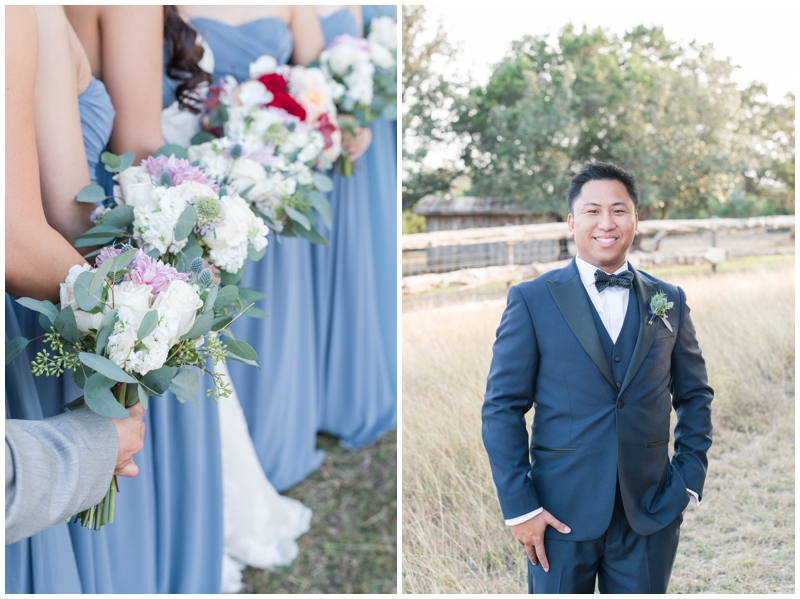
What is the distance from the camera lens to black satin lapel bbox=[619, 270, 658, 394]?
143cm

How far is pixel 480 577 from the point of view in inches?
77.2

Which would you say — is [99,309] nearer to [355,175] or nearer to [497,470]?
[497,470]

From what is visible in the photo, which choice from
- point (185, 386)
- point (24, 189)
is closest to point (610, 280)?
point (185, 386)

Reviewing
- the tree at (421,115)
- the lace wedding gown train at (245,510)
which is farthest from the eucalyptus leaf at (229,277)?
the tree at (421,115)

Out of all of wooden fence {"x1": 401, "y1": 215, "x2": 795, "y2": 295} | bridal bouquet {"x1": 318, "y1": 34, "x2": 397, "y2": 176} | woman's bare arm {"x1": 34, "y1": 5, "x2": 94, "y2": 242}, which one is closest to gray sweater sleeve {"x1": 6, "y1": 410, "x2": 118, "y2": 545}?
woman's bare arm {"x1": 34, "y1": 5, "x2": 94, "y2": 242}

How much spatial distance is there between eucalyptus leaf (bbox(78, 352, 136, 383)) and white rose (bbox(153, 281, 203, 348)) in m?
0.11

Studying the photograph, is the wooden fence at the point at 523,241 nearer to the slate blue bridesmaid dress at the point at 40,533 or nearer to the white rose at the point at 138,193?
the white rose at the point at 138,193

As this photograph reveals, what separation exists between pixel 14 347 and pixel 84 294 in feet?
0.95

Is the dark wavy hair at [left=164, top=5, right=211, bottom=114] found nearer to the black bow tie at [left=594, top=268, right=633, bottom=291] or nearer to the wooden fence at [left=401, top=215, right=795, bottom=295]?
the wooden fence at [left=401, top=215, right=795, bottom=295]

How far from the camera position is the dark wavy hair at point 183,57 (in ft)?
6.89

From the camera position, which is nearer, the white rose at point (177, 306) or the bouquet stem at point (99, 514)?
the white rose at point (177, 306)

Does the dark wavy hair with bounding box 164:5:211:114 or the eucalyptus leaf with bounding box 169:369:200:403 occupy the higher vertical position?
the dark wavy hair with bounding box 164:5:211:114

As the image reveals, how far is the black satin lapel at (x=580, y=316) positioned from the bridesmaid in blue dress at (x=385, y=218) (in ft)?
6.79

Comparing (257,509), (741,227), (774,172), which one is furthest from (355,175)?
(774,172)
